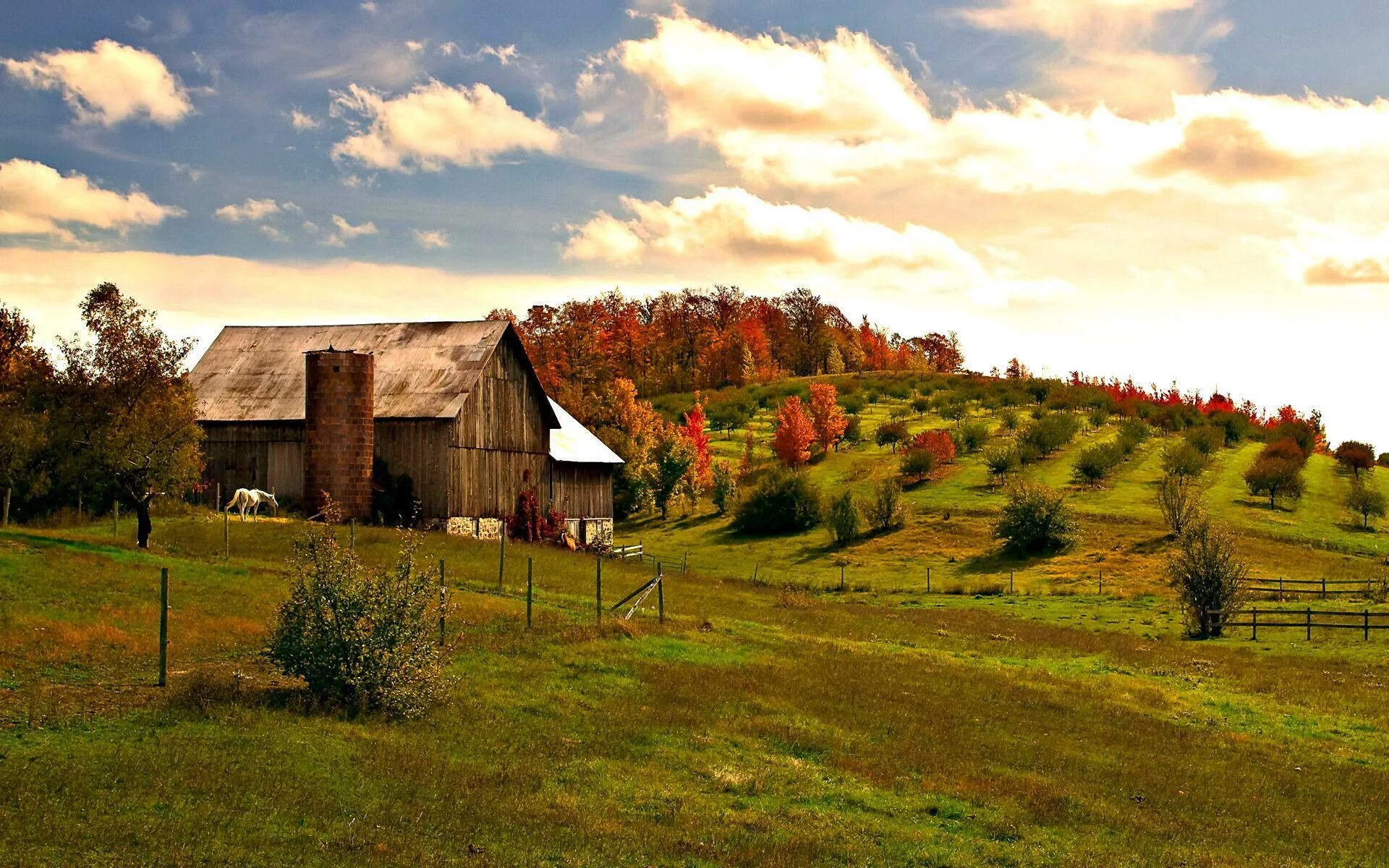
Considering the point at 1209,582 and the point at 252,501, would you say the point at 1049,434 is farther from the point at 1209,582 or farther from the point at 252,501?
the point at 252,501

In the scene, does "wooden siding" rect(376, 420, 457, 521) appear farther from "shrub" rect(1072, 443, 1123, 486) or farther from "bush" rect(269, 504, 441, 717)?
"shrub" rect(1072, 443, 1123, 486)

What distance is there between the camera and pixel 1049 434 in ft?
321

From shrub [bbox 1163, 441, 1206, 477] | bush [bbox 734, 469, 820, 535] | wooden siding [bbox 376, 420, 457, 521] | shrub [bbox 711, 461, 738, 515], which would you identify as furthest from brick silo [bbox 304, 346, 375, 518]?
shrub [bbox 1163, 441, 1206, 477]

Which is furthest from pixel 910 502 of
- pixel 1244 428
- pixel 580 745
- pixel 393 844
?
pixel 393 844

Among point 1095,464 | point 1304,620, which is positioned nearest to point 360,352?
point 1304,620

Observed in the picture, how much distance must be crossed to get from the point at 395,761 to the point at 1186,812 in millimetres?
12709

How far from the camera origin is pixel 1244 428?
111 m

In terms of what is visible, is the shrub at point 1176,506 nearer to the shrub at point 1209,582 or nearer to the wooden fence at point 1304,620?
the wooden fence at point 1304,620

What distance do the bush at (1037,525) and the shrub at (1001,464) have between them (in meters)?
18.1

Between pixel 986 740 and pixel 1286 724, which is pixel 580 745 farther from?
pixel 1286 724

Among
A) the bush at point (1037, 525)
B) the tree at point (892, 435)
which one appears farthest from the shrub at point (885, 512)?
the tree at point (892, 435)

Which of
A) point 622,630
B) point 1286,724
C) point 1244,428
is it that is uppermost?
A: point 1244,428

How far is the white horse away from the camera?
169 feet

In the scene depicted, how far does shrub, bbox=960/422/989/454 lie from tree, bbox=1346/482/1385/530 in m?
29.9
